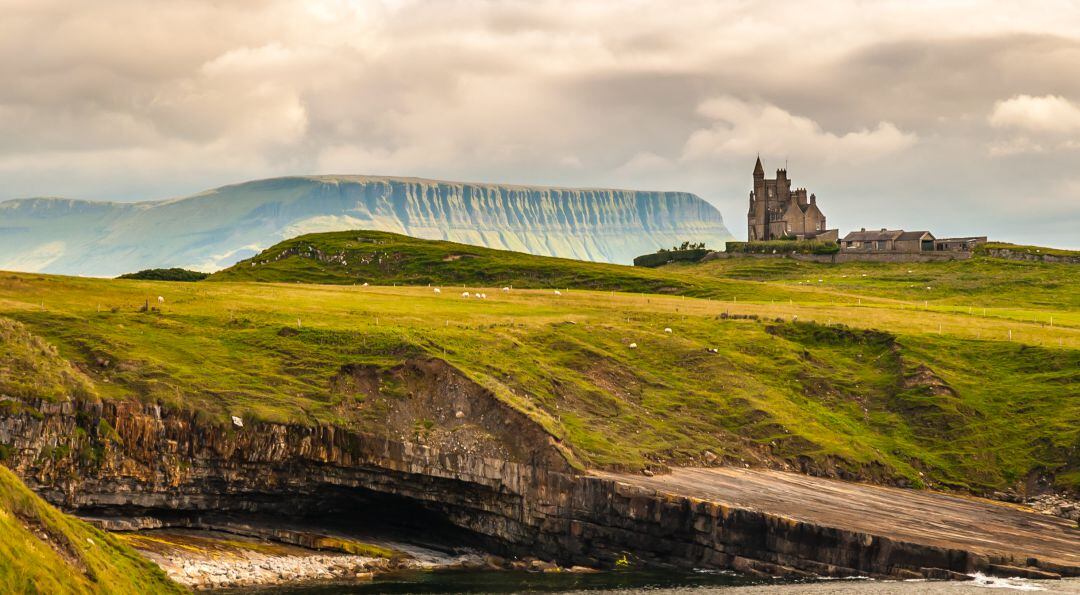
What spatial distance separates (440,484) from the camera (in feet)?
325

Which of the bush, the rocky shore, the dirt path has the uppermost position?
the bush

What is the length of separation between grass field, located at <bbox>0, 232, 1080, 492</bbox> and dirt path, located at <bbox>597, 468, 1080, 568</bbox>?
15.2 ft

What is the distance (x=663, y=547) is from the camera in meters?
92.8

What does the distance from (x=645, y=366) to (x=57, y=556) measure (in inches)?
2917

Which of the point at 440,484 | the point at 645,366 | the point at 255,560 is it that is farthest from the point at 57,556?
the point at 645,366

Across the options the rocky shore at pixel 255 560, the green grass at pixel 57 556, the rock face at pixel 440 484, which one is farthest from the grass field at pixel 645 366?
the green grass at pixel 57 556

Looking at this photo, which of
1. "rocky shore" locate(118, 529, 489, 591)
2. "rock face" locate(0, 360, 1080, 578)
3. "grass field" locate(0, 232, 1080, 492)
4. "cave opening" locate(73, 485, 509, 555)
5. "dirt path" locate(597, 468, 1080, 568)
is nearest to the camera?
"rocky shore" locate(118, 529, 489, 591)

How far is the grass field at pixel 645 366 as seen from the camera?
10100 centimetres

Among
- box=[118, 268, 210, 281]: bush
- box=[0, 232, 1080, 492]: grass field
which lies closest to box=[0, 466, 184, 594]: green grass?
box=[0, 232, 1080, 492]: grass field

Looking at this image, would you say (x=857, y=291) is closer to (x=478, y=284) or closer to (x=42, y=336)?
(x=478, y=284)

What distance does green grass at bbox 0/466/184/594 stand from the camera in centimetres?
5359

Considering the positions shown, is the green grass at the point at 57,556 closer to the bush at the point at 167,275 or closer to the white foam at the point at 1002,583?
the white foam at the point at 1002,583

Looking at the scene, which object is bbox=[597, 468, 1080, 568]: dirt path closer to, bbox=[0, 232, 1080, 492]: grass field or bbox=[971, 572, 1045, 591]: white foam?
bbox=[971, 572, 1045, 591]: white foam

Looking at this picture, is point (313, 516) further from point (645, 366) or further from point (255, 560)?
point (645, 366)
